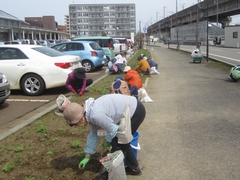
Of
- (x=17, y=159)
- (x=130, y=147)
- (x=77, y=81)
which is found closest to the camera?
(x=130, y=147)

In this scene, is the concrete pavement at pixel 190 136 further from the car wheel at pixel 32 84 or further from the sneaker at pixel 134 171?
the car wheel at pixel 32 84

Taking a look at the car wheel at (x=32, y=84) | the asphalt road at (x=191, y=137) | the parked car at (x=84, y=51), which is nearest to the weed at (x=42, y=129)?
the asphalt road at (x=191, y=137)

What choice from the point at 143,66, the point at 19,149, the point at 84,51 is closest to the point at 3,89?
the point at 19,149

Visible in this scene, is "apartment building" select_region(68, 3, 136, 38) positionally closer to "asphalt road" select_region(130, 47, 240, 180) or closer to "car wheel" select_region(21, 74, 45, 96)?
"car wheel" select_region(21, 74, 45, 96)

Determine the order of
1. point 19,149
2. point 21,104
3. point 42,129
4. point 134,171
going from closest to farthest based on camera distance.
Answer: point 134,171, point 19,149, point 42,129, point 21,104

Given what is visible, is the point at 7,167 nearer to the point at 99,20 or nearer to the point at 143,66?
the point at 143,66

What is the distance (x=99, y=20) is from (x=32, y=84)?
3683 inches

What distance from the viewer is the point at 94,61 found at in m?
14.8

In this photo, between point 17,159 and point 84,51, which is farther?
point 84,51

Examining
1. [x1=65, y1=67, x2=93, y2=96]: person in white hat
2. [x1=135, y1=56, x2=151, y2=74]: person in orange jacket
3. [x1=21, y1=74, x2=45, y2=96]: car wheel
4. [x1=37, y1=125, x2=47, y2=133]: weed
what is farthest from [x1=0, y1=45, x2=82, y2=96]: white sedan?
[x1=135, y1=56, x2=151, y2=74]: person in orange jacket

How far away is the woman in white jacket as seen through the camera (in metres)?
3.15

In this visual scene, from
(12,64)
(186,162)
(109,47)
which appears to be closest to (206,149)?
(186,162)

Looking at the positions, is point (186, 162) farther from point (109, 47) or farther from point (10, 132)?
point (109, 47)

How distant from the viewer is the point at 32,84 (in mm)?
8750
